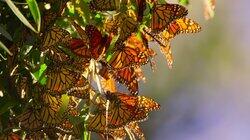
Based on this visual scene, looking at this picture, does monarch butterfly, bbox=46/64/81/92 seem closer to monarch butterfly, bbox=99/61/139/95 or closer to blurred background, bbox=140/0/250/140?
monarch butterfly, bbox=99/61/139/95

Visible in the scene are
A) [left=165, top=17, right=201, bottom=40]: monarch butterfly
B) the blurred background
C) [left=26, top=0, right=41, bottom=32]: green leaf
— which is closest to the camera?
[left=26, top=0, right=41, bottom=32]: green leaf

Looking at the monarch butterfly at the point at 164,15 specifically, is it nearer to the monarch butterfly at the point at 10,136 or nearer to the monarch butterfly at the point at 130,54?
the monarch butterfly at the point at 130,54

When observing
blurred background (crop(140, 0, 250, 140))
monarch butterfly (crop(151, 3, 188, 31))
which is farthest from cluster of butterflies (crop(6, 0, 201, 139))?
blurred background (crop(140, 0, 250, 140))

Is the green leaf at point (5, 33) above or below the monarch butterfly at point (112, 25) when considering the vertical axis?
above

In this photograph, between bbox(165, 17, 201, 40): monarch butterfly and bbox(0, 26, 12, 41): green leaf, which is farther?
bbox(165, 17, 201, 40): monarch butterfly

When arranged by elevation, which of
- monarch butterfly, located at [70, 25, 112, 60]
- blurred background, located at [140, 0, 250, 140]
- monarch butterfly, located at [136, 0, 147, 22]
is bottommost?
blurred background, located at [140, 0, 250, 140]

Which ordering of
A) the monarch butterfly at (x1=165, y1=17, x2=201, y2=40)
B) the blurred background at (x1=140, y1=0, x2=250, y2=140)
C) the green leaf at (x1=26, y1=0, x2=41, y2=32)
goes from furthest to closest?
the blurred background at (x1=140, y1=0, x2=250, y2=140), the monarch butterfly at (x1=165, y1=17, x2=201, y2=40), the green leaf at (x1=26, y1=0, x2=41, y2=32)

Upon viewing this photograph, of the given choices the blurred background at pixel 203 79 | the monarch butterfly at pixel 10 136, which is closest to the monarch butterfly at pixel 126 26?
the monarch butterfly at pixel 10 136

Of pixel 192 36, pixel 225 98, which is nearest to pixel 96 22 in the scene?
pixel 192 36

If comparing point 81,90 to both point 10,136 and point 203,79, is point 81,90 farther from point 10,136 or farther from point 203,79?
point 203,79
